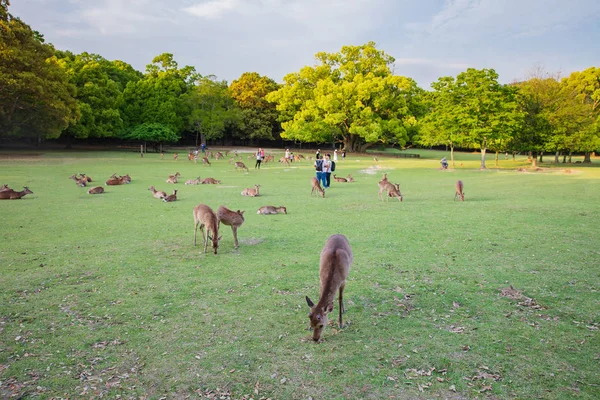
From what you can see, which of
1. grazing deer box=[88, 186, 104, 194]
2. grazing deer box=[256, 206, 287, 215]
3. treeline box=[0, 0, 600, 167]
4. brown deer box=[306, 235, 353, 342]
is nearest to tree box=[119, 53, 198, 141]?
treeline box=[0, 0, 600, 167]

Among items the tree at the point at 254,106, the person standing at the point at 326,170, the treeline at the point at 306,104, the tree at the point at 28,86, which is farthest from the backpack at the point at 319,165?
the tree at the point at 254,106

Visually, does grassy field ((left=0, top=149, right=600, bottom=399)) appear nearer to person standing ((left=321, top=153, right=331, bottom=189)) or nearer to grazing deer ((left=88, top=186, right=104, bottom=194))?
grazing deer ((left=88, top=186, right=104, bottom=194))

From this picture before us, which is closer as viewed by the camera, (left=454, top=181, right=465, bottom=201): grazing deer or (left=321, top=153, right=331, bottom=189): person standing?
(left=454, top=181, right=465, bottom=201): grazing deer

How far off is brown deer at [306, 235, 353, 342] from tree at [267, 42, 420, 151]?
4357 centimetres

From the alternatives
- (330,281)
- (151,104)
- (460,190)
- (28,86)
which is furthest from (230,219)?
(151,104)

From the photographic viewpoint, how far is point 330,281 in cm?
499

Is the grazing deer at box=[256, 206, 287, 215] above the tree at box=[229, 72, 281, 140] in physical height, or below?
below

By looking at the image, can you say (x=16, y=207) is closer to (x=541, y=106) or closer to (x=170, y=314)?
(x=170, y=314)

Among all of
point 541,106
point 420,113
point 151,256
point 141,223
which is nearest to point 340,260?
point 151,256

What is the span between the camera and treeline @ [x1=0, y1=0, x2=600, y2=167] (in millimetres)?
35469

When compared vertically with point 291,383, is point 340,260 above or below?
above

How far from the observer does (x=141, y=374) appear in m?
4.18

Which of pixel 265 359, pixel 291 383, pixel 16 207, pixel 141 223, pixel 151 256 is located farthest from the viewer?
pixel 16 207

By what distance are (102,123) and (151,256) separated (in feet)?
149
